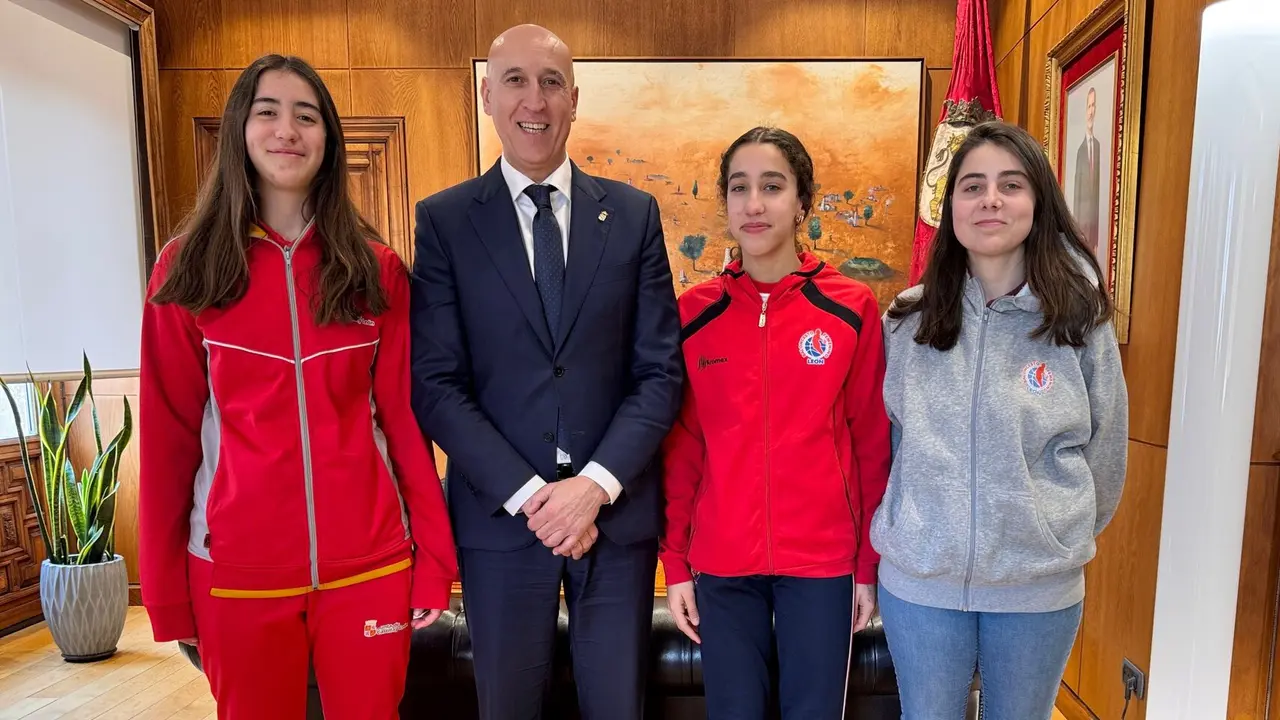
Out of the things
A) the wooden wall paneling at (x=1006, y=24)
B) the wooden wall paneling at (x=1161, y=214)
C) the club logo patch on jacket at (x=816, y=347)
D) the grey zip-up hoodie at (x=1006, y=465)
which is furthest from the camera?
the wooden wall paneling at (x=1006, y=24)

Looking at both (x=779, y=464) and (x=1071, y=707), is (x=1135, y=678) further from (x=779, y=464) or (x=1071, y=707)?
(x=779, y=464)

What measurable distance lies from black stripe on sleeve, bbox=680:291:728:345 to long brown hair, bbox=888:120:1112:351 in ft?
1.35

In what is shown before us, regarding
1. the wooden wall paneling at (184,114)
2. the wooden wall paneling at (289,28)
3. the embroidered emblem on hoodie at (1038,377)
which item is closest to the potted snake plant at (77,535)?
the wooden wall paneling at (184,114)

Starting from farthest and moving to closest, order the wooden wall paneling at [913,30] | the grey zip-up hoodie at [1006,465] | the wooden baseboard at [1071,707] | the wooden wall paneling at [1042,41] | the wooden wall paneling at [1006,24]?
the wooden wall paneling at [913,30], the wooden wall paneling at [1006,24], the wooden wall paneling at [1042,41], the wooden baseboard at [1071,707], the grey zip-up hoodie at [1006,465]

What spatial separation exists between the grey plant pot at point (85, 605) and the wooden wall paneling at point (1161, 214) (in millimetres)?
4186

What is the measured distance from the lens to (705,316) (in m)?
1.72

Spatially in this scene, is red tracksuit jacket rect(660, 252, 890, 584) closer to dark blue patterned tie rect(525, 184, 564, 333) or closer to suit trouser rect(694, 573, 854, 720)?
suit trouser rect(694, 573, 854, 720)

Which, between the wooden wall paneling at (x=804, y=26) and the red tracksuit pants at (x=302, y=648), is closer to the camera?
the red tracksuit pants at (x=302, y=648)

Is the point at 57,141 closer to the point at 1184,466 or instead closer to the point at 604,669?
the point at 604,669

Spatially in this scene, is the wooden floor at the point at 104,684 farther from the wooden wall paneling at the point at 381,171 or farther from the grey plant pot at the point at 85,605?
the wooden wall paneling at the point at 381,171

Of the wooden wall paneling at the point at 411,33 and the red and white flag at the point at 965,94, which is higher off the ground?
the wooden wall paneling at the point at 411,33

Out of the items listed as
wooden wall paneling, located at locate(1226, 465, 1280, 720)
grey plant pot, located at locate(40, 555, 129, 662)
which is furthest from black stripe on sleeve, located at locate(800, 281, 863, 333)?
grey plant pot, located at locate(40, 555, 129, 662)

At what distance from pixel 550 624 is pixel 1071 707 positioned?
2.27 m

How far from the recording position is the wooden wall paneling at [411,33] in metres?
3.97
